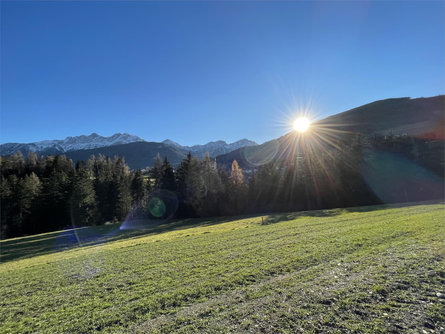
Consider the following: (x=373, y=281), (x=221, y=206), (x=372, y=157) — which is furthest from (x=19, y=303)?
(x=372, y=157)

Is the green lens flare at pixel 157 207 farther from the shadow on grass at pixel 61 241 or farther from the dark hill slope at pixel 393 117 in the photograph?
the dark hill slope at pixel 393 117

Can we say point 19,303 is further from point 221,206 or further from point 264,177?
point 264,177

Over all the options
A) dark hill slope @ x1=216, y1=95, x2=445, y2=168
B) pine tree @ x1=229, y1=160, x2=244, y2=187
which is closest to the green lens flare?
pine tree @ x1=229, y1=160, x2=244, y2=187

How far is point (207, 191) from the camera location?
5044cm

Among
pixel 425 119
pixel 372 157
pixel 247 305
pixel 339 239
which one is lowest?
pixel 339 239

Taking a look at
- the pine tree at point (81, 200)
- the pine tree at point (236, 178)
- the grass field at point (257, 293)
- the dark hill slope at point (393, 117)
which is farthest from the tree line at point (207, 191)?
the dark hill slope at point (393, 117)

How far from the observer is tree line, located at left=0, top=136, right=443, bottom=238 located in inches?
1753

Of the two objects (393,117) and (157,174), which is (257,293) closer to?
(157,174)

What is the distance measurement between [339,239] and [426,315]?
7.63m

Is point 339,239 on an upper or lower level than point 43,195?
lower

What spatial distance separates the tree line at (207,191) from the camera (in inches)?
1753

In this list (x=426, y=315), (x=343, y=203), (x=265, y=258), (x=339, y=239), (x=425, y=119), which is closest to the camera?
(x=426, y=315)

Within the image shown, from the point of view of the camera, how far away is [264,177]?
4997cm

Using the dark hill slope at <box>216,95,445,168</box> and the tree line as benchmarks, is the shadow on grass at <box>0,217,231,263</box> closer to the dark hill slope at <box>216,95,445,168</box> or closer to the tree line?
the tree line
